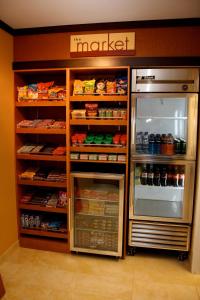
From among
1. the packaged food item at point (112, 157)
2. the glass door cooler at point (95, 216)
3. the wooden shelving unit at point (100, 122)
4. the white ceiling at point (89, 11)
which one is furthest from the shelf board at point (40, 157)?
the white ceiling at point (89, 11)

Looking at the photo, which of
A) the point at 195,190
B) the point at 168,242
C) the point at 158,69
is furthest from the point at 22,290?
the point at 158,69

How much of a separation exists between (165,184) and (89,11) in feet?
6.07

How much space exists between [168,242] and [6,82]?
7.88 ft

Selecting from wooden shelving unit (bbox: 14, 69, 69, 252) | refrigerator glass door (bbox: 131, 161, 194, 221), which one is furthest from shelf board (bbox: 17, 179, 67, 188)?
refrigerator glass door (bbox: 131, 161, 194, 221)

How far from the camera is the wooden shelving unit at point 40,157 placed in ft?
8.50

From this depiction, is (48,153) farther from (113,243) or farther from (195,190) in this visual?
(195,190)

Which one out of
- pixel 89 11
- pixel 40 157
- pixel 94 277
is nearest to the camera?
pixel 89 11

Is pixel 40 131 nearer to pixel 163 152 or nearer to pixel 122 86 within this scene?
pixel 122 86

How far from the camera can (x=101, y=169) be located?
261cm

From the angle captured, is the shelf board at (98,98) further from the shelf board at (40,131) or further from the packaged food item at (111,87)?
the shelf board at (40,131)

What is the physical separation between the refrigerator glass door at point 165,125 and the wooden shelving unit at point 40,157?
82 centimetres

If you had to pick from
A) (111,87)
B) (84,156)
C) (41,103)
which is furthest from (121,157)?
(41,103)

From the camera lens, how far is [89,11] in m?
2.14

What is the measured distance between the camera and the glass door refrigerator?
230 cm
